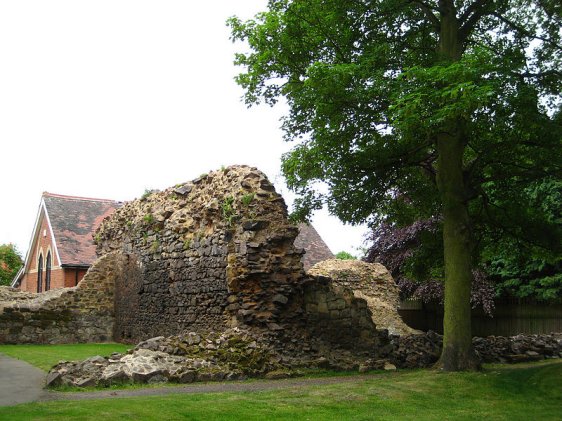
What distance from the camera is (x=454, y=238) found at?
46.5 ft

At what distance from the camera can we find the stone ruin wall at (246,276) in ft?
49.4

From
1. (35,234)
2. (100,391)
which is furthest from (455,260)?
(35,234)

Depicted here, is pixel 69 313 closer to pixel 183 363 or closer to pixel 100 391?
pixel 183 363

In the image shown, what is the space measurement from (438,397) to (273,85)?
850 cm

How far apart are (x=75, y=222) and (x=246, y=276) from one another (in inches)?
988

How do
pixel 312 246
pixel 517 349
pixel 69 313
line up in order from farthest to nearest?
pixel 312 246, pixel 69 313, pixel 517 349

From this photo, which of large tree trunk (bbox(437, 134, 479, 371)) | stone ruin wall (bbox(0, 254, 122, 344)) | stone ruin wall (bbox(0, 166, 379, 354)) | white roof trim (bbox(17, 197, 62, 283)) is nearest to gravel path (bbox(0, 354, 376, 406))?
large tree trunk (bbox(437, 134, 479, 371))

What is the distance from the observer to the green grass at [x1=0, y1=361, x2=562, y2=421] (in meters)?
8.47

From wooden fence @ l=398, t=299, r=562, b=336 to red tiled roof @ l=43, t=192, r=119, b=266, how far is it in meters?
17.0

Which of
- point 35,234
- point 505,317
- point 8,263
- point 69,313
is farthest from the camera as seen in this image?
point 8,263

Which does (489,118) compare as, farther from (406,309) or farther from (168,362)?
(406,309)

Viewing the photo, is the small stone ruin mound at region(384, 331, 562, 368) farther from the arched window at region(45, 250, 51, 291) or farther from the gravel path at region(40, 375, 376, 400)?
the arched window at region(45, 250, 51, 291)

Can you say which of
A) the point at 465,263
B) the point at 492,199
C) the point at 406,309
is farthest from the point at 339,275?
the point at 465,263

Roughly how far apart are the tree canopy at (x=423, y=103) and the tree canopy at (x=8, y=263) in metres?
36.4
